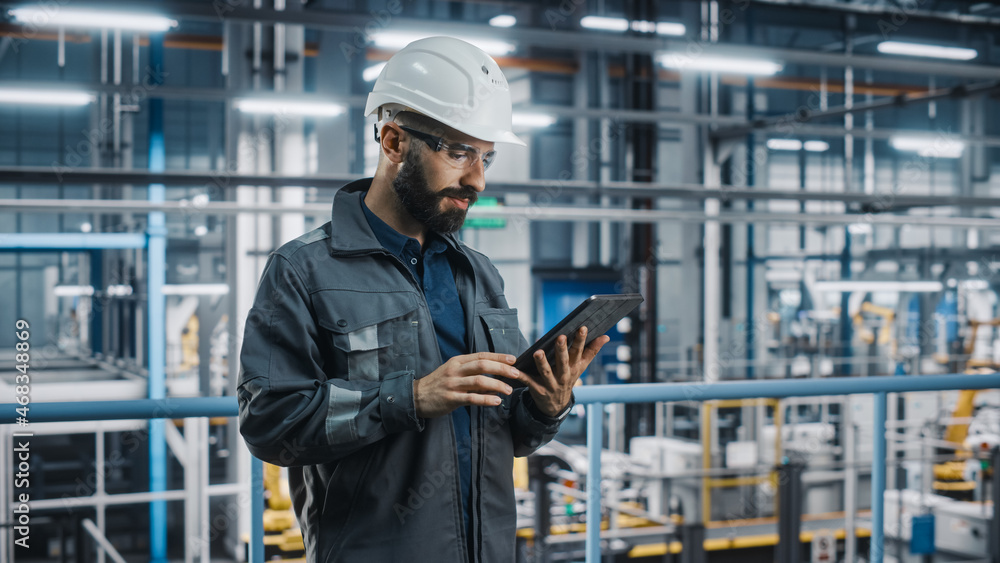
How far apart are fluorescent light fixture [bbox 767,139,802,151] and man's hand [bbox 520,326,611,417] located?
702 inches

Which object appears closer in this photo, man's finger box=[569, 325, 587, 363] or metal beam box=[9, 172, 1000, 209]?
man's finger box=[569, 325, 587, 363]

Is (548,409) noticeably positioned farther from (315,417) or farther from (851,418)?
(851,418)

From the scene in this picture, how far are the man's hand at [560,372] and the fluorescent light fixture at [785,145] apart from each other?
17.8 m

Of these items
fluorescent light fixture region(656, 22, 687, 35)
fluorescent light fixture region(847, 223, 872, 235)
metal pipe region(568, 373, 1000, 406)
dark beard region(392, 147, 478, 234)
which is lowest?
metal pipe region(568, 373, 1000, 406)

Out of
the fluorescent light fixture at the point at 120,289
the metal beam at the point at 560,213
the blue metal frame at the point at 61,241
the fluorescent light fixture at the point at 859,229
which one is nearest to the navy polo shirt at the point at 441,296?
the metal beam at the point at 560,213

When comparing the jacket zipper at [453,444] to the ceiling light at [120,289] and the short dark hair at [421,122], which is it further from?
the ceiling light at [120,289]

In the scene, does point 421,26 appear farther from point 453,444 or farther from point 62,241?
point 62,241

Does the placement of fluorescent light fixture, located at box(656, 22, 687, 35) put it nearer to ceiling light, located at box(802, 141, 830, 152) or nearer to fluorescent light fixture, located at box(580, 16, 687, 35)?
fluorescent light fixture, located at box(580, 16, 687, 35)

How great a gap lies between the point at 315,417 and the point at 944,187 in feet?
72.9

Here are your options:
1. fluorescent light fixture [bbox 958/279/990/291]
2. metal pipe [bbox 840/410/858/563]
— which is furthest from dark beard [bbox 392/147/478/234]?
fluorescent light fixture [bbox 958/279/990/291]

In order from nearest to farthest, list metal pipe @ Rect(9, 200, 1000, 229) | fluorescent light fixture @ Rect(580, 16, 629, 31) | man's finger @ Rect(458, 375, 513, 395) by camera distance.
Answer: man's finger @ Rect(458, 375, 513, 395)
metal pipe @ Rect(9, 200, 1000, 229)
fluorescent light fixture @ Rect(580, 16, 629, 31)

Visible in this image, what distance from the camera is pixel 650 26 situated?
9.82 m

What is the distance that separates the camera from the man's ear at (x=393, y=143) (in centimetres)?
140

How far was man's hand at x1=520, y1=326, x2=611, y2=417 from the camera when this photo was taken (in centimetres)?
131
